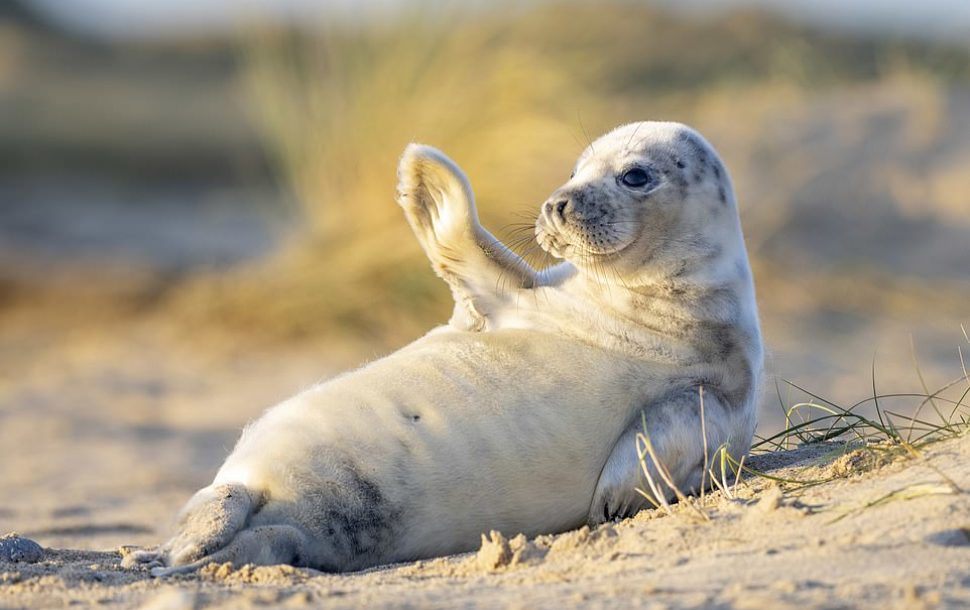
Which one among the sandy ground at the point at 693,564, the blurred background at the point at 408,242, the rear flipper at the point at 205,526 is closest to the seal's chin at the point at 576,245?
the sandy ground at the point at 693,564

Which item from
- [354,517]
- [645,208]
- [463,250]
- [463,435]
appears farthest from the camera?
[463,250]

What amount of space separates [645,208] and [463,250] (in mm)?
559

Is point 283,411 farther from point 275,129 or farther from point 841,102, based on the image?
point 841,102

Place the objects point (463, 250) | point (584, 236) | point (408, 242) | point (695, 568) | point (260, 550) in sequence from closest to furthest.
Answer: point (695, 568) → point (260, 550) → point (584, 236) → point (463, 250) → point (408, 242)

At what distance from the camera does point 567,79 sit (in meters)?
9.59

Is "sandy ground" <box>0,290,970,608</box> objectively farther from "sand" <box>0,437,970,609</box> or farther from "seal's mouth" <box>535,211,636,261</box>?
"seal's mouth" <box>535,211,636,261</box>

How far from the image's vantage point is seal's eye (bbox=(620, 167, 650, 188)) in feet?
13.0

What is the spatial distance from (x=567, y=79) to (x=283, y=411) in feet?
20.7

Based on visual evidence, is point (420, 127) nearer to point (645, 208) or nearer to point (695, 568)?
point (645, 208)

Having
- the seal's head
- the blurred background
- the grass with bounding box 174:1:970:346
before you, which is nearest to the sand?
the seal's head

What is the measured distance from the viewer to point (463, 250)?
13.3 feet

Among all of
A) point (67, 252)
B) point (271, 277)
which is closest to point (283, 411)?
point (271, 277)

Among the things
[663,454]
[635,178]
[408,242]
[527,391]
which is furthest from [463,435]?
[408,242]

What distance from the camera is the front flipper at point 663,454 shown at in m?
3.57
